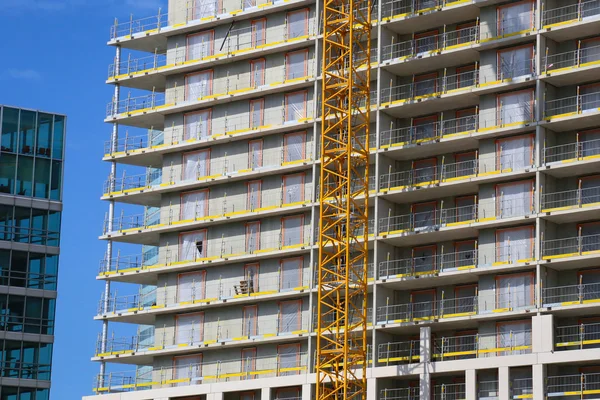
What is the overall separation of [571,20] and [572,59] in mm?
2383

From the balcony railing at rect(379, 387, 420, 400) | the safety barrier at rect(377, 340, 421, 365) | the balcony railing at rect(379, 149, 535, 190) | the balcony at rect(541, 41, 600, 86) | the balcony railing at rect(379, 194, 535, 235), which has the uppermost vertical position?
the balcony at rect(541, 41, 600, 86)

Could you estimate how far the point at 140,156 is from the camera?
112 meters

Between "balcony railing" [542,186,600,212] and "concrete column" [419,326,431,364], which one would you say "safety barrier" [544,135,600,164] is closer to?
"balcony railing" [542,186,600,212]

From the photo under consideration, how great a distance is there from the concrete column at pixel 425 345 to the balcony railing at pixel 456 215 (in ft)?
21.7

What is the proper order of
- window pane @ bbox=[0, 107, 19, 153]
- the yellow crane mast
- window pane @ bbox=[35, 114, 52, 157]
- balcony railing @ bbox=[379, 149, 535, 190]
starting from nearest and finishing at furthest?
1. balcony railing @ bbox=[379, 149, 535, 190]
2. the yellow crane mast
3. window pane @ bbox=[0, 107, 19, 153]
4. window pane @ bbox=[35, 114, 52, 157]

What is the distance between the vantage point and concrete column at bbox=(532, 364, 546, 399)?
3445 inches

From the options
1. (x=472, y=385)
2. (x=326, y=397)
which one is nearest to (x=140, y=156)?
(x=326, y=397)

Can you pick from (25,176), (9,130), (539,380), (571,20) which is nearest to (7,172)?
(25,176)

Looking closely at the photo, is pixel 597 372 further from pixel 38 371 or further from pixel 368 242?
pixel 38 371

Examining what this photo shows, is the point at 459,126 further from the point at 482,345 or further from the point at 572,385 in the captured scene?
the point at 572,385

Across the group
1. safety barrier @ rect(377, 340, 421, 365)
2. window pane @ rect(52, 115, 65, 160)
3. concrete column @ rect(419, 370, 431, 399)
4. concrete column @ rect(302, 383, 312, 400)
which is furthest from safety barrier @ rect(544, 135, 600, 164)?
window pane @ rect(52, 115, 65, 160)

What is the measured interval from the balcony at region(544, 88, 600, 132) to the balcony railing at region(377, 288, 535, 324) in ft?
33.3

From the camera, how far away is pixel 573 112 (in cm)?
9231

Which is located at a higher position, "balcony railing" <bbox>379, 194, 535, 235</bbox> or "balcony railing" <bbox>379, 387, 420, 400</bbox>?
"balcony railing" <bbox>379, 194, 535, 235</bbox>
